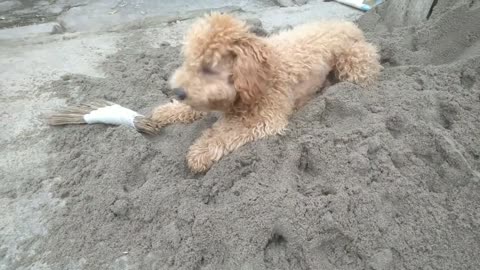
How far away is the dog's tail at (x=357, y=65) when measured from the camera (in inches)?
137

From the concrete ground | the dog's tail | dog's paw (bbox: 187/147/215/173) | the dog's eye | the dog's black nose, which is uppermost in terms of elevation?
the dog's eye

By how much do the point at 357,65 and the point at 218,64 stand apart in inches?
52.0

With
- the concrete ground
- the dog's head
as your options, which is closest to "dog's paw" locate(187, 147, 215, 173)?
the dog's head

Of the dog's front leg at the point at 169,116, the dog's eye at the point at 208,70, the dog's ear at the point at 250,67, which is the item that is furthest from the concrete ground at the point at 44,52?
the dog's ear at the point at 250,67

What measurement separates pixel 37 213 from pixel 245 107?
1.53 meters

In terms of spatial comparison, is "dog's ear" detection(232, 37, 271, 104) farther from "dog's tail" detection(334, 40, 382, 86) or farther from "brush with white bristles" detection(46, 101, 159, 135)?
"dog's tail" detection(334, 40, 382, 86)

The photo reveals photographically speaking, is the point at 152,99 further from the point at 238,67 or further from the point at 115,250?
the point at 115,250

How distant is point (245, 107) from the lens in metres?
3.07

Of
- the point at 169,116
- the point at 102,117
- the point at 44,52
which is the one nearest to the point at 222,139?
→ the point at 169,116

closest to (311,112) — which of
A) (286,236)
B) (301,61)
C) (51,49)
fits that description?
(301,61)

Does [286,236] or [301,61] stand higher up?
[301,61]

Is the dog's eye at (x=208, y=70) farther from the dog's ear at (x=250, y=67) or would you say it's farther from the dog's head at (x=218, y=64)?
the dog's ear at (x=250, y=67)

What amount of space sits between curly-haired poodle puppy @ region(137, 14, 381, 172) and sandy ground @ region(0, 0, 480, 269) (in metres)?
0.15

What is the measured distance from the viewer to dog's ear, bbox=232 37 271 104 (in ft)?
8.96
